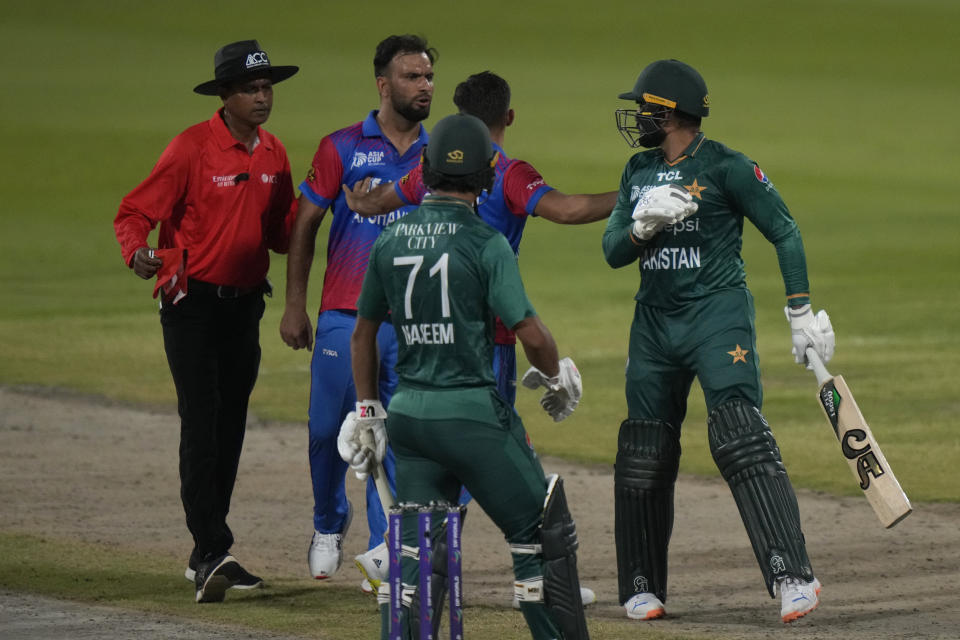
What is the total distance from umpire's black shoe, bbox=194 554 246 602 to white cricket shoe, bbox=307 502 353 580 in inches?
15.0

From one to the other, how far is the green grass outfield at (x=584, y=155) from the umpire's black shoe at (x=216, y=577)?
432cm

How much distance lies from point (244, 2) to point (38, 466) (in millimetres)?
46504

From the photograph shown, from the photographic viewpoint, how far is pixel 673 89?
7.10 meters

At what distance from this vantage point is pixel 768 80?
47.7 meters

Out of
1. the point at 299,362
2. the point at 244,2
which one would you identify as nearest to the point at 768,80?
the point at 244,2

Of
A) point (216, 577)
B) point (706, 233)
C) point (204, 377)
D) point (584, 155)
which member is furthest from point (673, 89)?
point (584, 155)

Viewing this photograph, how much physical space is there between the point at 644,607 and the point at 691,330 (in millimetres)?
1229

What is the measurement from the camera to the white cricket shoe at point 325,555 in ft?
25.9

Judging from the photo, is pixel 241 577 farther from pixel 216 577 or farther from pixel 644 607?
pixel 644 607

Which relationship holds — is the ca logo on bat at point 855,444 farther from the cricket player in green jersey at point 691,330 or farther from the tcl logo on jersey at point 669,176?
the tcl logo on jersey at point 669,176

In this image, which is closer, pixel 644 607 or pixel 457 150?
pixel 457 150

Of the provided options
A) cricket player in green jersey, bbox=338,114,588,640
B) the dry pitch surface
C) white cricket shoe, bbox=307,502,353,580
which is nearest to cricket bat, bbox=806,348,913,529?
the dry pitch surface

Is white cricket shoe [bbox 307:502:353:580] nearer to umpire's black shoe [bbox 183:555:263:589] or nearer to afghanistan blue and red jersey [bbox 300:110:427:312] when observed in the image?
umpire's black shoe [bbox 183:555:263:589]

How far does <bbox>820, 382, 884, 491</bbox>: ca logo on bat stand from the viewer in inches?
273
